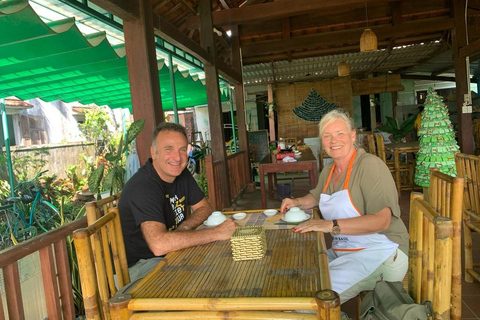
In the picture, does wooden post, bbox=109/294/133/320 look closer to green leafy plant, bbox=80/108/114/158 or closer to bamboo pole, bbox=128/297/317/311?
bamboo pole, bbox=128/297/317/311

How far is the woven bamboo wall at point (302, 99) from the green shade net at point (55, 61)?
6.17 meters

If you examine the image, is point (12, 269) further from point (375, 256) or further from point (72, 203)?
point (72, 203)

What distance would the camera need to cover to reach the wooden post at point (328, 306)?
38.0 inches

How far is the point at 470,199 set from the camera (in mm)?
2691

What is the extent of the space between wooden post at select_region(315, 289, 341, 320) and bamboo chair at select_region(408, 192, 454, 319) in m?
0.46

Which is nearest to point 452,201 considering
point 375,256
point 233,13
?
point 375,256

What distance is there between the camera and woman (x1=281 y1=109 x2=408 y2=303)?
1764mm

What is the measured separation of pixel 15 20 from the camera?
2.57 metres

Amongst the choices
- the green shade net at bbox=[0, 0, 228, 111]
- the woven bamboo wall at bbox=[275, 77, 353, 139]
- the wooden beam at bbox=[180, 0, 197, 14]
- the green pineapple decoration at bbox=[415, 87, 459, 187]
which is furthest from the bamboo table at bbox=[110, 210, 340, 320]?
the woven bamboo wall at bbox=[275, 77, 353, 139]

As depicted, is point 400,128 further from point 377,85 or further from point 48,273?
point 48,273

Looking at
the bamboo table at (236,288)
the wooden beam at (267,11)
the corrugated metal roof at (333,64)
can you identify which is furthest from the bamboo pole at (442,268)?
the corrugated metal roof at (333,64)

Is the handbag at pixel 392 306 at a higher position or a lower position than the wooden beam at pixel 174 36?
lower

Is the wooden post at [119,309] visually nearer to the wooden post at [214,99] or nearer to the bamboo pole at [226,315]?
the bamboo pole at [226,315]

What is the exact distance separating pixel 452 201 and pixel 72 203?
551 centimetres
